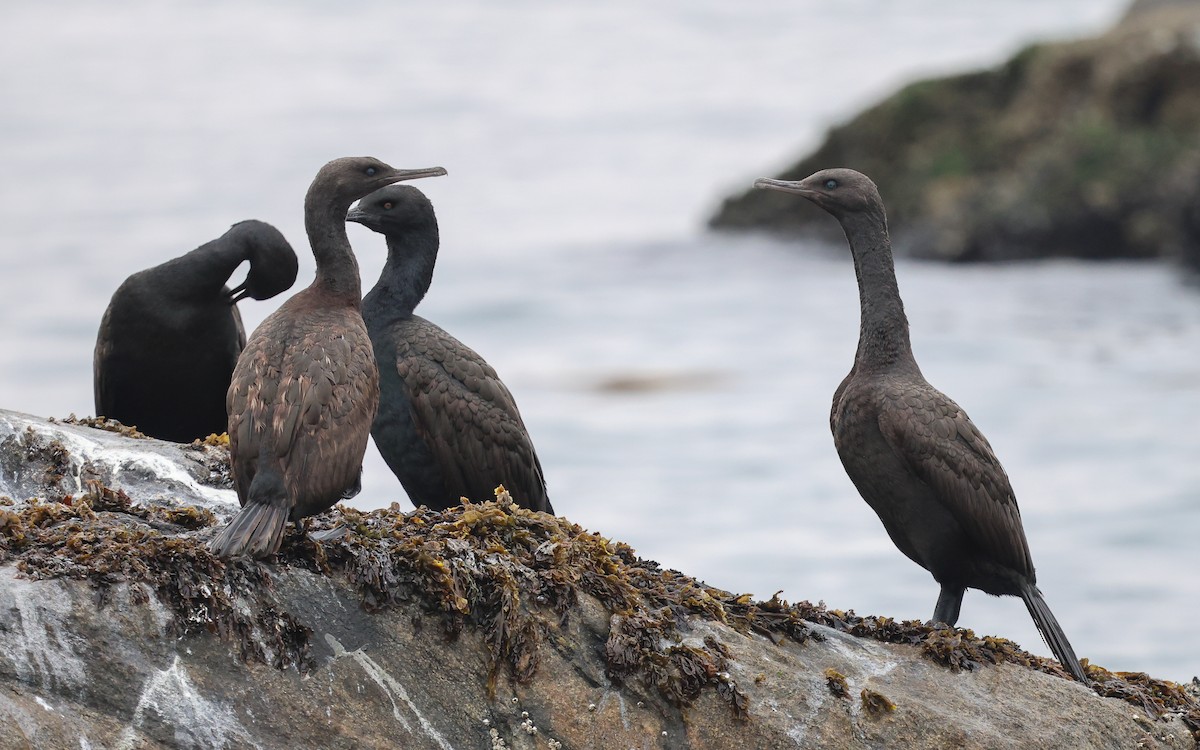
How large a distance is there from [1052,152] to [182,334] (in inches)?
779

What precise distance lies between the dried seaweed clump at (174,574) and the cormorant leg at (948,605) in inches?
116

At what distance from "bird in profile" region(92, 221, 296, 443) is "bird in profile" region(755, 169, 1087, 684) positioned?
3.87m

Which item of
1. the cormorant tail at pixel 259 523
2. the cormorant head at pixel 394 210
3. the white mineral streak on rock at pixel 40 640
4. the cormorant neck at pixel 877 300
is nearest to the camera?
the white mineral streak on rock at pixel 40 640

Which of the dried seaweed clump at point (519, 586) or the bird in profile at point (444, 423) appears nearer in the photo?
the dried seaweed clump at point (519, 586)

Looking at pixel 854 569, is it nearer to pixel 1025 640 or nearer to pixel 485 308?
pixel 1025 640

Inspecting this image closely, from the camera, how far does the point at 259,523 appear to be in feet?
19.0

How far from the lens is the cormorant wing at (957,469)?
730cm

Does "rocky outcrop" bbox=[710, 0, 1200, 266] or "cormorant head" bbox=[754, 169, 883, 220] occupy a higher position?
"rocky outcrop" bbox=[710, 0, 1200, 266]

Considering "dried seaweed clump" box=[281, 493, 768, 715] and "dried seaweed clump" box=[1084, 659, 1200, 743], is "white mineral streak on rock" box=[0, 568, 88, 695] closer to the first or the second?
"dried seaweed clump" box=[281, 493, 768, 715]

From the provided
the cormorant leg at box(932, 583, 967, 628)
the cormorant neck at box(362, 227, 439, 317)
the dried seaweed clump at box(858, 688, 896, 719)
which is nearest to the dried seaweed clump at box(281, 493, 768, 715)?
the dried seaweed clump at box(858, 688, 896, 719)

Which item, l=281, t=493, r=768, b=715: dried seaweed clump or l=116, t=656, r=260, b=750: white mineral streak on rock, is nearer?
l=116, t=656, r=260, b=750: white mineral streak on rock

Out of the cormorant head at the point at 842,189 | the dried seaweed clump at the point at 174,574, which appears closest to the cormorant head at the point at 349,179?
Result: the cormorant head at the point at 842,189

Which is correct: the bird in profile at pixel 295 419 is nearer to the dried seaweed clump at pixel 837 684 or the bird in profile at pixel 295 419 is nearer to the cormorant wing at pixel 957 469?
the dried seaweed clump at pixel 837 684

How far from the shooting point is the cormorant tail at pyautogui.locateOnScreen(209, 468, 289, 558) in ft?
18.6
